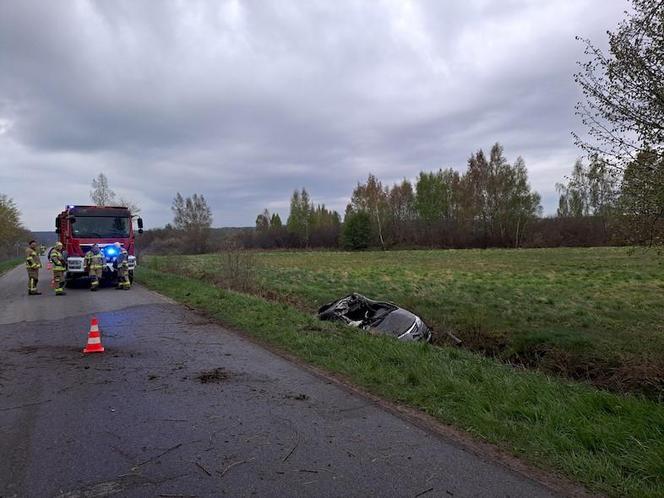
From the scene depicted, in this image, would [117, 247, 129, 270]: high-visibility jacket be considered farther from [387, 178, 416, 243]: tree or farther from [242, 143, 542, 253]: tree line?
[387, 178, 416, 243]: tree

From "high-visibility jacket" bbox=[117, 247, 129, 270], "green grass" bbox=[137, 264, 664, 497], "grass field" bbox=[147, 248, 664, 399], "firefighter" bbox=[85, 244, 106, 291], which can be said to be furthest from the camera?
"high-visibility jacket" bbox=[117, 247, 129, 270]

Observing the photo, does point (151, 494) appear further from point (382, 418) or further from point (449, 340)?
point (449, 340)

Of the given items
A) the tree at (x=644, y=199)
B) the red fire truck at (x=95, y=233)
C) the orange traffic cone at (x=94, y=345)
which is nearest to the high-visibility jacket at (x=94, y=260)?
the red fire truck at (x=95, y=233)

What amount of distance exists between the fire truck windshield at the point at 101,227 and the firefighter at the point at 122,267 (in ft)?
1.61

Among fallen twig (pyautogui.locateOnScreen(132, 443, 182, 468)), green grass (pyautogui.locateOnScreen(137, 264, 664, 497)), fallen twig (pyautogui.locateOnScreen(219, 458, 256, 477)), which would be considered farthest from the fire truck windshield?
fallen twig (pyautogui.locateOnScreen(219, 458, 256, 477))

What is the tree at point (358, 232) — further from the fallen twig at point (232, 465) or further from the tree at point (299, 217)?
the fallen twig at point (232, 465)

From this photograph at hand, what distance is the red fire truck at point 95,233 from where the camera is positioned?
1680 cm

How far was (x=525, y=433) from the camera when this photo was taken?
4.33 metres

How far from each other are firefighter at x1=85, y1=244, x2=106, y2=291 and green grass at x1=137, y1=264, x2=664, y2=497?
1062 cm

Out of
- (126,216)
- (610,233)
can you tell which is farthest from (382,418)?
(126,216)

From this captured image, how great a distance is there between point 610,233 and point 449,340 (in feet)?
12.9

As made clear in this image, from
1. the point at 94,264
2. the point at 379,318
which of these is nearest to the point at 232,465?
the point at 379,318

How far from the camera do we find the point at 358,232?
73000mm

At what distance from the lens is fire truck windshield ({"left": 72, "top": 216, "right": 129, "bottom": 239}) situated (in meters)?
16.9
